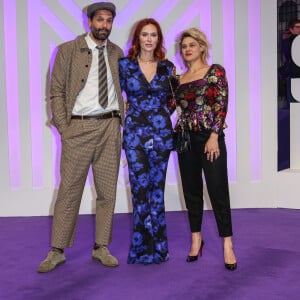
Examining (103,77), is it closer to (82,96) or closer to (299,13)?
(82,96)

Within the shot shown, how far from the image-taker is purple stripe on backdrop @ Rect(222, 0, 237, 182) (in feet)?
17.7

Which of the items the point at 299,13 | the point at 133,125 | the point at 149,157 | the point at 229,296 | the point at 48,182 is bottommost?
the point at 229,296

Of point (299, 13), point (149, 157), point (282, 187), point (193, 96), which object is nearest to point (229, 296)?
point (149, 157)

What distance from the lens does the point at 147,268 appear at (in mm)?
3406

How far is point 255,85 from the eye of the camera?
548cm

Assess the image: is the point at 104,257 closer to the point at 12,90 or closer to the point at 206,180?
the point at 206,180

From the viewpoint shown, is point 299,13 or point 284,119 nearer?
point 284,119

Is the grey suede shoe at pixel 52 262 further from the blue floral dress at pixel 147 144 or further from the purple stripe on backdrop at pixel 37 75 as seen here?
the purple stripe on backdrop at pixel 37 75

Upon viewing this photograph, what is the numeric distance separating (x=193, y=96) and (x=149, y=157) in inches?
18.7

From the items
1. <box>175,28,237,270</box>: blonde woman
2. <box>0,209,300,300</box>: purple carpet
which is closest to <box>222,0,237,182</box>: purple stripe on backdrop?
<box>0,209,300,300</box>: purple carpet

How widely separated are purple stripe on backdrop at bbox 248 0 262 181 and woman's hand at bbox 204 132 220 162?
232 cm

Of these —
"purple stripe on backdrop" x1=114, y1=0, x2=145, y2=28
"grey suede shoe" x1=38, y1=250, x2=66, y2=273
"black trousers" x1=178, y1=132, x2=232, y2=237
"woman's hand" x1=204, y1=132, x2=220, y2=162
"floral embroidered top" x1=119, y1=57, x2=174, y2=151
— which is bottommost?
"grey suede shoe" x1=38, y1=250, x2=66, y2=273

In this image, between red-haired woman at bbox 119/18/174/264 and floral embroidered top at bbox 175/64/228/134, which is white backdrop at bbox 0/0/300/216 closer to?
red-haired woman at bbox 119/18/174/264

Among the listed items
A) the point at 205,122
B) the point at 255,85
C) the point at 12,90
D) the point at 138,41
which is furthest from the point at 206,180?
the point at 12,90
